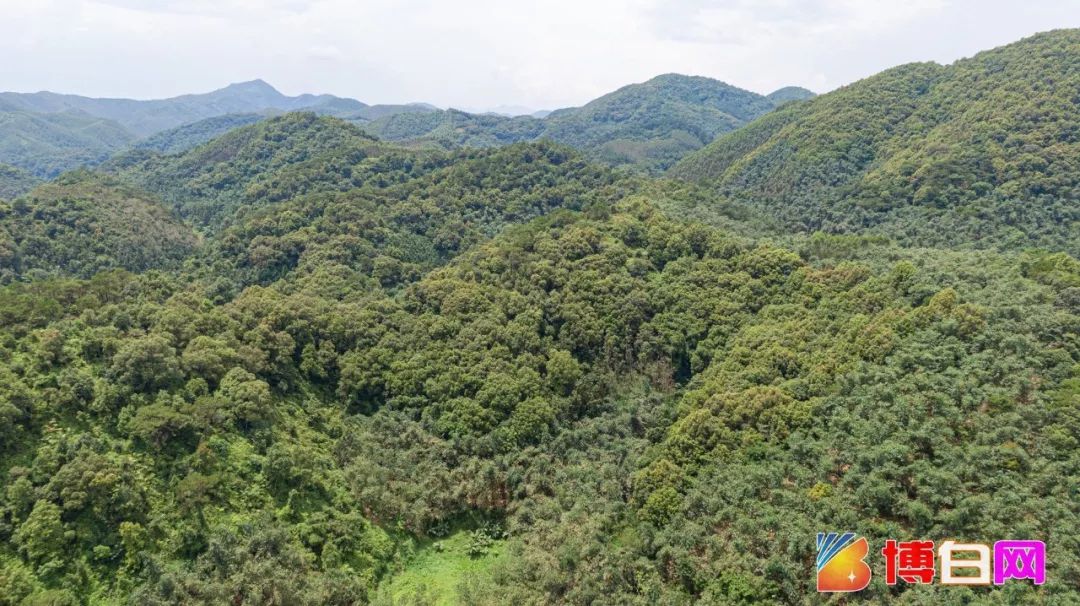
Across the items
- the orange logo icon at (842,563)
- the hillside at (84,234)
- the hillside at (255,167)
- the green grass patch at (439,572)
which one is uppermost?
the hillside at (255,167)

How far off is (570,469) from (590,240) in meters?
25.2

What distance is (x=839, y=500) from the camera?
78.2 ft

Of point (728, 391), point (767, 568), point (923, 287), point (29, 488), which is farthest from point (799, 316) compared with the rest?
point (29, 488)

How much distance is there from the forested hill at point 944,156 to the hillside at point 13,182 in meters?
146

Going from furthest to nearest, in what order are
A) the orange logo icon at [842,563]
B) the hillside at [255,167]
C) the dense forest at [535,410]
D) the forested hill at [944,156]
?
the hillside at [255,167] < the forested hill at [944,156] < the dense forest at [535,410] < the orange logo icon at [842,563]

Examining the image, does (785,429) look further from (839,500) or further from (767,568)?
(767,568)

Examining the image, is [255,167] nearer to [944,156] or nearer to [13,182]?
[13,182]

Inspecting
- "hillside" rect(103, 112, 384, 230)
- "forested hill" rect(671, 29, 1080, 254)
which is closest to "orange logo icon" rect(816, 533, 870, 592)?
"forested hill" rect(671, 29, 1080, 254)

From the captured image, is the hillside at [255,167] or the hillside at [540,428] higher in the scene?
the hillside at [255,167]

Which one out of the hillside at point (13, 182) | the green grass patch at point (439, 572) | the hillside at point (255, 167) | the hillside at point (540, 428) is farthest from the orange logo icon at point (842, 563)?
the hillside at point (13, 182)

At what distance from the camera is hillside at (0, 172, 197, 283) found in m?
57.0

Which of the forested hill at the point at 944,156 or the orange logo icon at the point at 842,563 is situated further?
the forested hill at the point at 944,156

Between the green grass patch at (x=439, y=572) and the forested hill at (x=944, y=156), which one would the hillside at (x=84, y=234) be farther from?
the forested hill at (x=944, y=156)

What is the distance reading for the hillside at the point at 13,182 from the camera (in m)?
120
